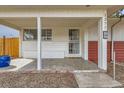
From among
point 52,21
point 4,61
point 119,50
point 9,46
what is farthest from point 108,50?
point 9,46

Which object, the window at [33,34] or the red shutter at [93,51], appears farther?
the window at [33,34]

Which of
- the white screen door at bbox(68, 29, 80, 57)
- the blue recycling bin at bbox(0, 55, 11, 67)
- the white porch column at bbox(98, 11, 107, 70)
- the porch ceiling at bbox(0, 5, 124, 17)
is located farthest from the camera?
the white screen door at bbox(68, 29, 80, 57)

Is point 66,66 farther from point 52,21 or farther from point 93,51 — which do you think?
point 93,51

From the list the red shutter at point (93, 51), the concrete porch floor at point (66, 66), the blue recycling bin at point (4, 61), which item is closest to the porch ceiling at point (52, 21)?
the red shutter at point (93, 51)

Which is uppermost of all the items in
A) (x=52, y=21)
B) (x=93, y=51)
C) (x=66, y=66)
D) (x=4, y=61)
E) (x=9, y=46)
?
(x=52, y=21)

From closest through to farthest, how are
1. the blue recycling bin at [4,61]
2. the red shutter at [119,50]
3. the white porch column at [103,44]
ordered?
1. the white porch column at [103,44]
2. the blue recycling bin at [4,61]
3. the red shutter at [119,50]

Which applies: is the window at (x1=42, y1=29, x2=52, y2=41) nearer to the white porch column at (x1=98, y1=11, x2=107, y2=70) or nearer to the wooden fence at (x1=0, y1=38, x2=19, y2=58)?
the wooden fence at (x1=0, y1=38, x2=19, y2=58)

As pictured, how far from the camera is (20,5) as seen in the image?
971cm

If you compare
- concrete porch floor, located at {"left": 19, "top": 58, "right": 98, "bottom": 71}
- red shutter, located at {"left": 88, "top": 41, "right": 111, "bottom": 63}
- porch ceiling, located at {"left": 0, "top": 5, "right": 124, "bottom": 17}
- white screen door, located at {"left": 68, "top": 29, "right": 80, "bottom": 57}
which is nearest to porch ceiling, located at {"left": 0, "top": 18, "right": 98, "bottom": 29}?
porch ceiling, located at {"left": 0, "top": 5, "right": 124, "bottom": 17}

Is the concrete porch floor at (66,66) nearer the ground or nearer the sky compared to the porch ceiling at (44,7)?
nearer the ground

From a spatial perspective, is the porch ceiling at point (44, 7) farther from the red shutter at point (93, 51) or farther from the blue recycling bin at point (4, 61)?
the red shutter at point (93, 51)
